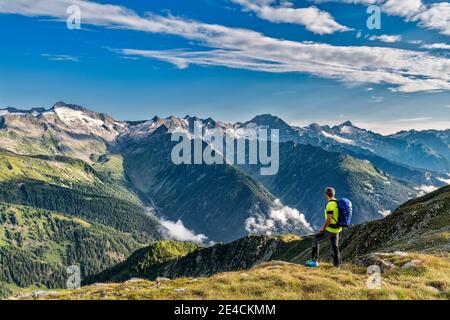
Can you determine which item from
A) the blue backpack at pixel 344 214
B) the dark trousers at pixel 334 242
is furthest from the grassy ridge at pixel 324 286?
the blue backpack at pixel 344 214

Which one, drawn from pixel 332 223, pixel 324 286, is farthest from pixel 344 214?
pixel 324 286

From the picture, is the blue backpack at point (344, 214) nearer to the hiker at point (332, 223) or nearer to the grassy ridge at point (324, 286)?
the hiker at point (332, 223)

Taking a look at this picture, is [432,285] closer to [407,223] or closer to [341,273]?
[341,273]

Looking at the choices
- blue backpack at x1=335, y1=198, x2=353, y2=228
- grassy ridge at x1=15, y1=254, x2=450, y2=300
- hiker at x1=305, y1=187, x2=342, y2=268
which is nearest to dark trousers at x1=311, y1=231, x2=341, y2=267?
hiker at x1=305, y1=187, x2=342, y2=268

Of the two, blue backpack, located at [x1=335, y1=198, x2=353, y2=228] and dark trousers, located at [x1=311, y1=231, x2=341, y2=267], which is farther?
dark trousers, located at [x1=311, y1=231, x2=341, y2=267]

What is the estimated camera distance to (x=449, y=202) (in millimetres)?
71125

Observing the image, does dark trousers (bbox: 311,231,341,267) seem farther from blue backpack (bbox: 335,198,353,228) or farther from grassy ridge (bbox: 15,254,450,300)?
grassy ridge (bbox: 15,254,450,300)

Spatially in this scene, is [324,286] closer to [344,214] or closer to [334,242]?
[334,242]

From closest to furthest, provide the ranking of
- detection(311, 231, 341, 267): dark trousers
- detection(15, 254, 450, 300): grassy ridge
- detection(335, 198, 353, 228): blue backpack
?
detection(15, 254, 450, 300): grassy ridge, detection(335, 198, 353, 228): blue backpack, detection(311, 231, 341, 267): dark trousers

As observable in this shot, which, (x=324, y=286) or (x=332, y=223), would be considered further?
(x=332, y=223)

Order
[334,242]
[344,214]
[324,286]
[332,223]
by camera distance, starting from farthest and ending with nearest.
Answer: [334,242], [332,223], [344,214], [324,286]
